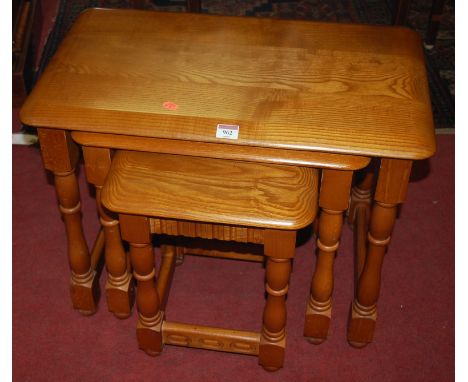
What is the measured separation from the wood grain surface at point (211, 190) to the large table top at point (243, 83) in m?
0.11

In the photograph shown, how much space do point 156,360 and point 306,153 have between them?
808 millimetres

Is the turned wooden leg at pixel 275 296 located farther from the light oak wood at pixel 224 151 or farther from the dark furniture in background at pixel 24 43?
the dark furniture in background at pixel 24 43

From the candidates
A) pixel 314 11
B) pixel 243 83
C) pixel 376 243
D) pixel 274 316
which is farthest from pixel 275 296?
pixel 314 11

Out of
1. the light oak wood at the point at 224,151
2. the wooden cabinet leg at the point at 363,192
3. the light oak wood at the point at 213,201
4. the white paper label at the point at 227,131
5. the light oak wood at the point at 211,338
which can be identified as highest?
the white paper label at the point at 227,131

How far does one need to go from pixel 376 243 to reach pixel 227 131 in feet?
1.70

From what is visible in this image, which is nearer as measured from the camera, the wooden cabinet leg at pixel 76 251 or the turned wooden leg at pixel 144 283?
the turned wooden leg at pixel 144 283

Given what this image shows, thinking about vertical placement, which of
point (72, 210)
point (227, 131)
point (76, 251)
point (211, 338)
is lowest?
point (211, 338)

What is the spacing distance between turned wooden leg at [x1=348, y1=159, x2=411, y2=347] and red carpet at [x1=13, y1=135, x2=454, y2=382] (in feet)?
0.29

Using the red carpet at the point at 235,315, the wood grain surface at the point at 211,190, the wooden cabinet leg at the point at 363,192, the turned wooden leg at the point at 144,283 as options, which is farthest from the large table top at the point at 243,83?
the red carpet at the point at 235,315

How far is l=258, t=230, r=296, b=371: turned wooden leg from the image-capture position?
1682 millimetres

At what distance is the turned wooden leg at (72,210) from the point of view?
70.9 inches

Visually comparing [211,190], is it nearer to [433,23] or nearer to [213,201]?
[213,201]

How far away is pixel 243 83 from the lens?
5.93 ft

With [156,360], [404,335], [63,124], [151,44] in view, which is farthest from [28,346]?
[404,335]
